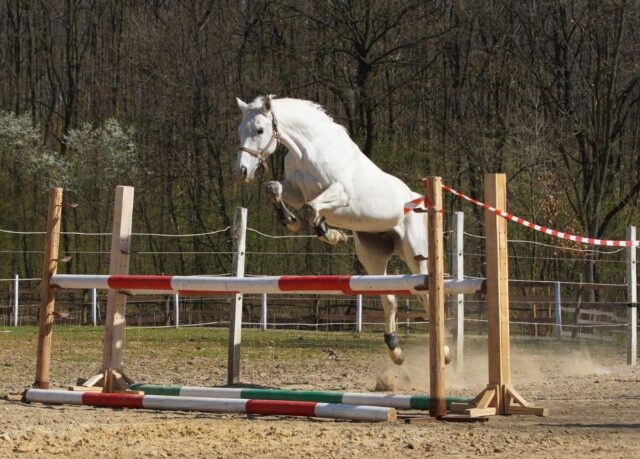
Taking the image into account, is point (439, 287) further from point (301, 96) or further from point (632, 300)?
point (301, 96)

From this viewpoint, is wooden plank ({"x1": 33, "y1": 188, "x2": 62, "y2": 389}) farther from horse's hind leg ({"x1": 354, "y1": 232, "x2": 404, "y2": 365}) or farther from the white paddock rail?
horse's hind leg ({"x1": 354, "y1": 232, "x2": 404, "y2": 365})

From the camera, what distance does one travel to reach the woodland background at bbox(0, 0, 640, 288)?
82.1 ft

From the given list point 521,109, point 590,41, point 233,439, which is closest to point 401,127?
point 521,109

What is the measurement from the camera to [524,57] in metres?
26.1

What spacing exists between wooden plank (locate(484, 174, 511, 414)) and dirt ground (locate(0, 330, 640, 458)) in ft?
1.10

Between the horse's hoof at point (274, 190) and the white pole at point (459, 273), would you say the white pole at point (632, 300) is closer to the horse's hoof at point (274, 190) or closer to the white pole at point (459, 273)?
the white pole at point (459, 273)

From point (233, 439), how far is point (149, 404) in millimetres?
1723

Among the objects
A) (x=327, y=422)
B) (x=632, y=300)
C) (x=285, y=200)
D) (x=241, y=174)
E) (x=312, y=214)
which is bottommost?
(x=327, y=422)

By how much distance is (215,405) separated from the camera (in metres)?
7.49

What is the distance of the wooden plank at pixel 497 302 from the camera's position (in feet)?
24.1

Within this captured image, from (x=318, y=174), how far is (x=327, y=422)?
229cm

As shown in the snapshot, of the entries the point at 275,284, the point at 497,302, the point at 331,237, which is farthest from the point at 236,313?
the point at 497,302

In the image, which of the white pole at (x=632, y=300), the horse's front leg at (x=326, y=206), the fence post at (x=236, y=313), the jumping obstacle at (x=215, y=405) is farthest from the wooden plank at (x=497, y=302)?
the white pole at (x=632, y=300)

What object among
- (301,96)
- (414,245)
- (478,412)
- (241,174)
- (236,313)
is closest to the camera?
→ (478,412)
